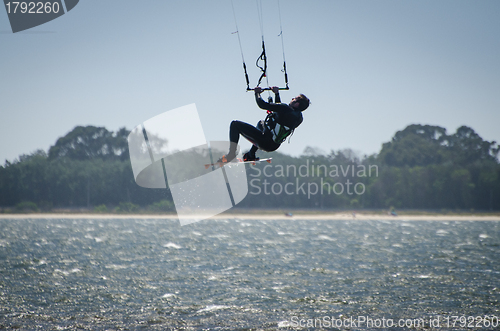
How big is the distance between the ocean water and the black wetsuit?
11.0 m

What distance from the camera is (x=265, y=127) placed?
11898 millimetres

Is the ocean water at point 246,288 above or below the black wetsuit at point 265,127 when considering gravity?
below

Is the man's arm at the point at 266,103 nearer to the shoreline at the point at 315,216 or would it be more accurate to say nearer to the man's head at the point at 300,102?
the man's head at the point at 300,102

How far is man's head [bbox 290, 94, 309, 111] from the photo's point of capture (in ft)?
38.4

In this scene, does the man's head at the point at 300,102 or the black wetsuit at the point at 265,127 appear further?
the man's head at the point at 300,102

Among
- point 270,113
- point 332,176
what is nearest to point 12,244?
point 270,113

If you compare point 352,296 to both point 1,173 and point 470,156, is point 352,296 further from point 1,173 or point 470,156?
point 470,156

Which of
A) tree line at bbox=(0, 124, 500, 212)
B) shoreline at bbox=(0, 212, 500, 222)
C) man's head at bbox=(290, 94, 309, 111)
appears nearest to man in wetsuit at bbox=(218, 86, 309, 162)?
man's head at bbox=(290, 94, 309, 111)

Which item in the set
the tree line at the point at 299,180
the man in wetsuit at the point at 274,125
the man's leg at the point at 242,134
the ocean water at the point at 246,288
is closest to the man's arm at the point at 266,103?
the man in wetsuit at the point at 274,125

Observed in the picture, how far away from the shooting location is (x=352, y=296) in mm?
26906

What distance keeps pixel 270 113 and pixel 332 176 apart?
111m

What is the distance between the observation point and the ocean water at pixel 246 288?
21.4 m

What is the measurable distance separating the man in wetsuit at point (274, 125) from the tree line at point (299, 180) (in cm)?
9452

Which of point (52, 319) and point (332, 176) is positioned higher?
point (332, 176)
